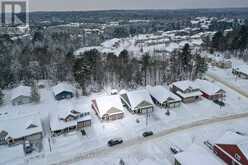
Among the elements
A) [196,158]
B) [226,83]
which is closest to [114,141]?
[196,158]

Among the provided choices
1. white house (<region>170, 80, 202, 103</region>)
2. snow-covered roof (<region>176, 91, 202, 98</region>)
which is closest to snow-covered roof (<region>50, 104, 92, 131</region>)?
snow-covered roof (<region>176, 91, 202, 98</region>)

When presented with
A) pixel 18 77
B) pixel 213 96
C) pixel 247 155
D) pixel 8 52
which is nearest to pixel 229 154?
pixel 247 155

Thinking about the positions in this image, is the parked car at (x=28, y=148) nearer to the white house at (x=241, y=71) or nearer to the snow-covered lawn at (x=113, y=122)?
the snow-covered lawn at (x=113, y=122)

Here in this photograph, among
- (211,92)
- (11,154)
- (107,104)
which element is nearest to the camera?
(11,154)

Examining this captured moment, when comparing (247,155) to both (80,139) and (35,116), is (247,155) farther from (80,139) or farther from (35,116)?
(35,116)

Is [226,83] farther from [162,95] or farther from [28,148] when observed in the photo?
[28,148]

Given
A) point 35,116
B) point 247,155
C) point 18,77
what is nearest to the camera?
point 247,155

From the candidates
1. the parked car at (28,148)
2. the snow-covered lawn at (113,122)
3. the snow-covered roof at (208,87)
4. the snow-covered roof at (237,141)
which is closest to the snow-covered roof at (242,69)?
the snow-covered lawn at (113,122)
